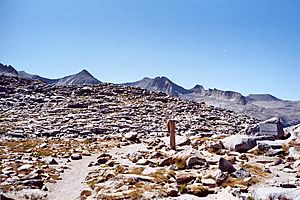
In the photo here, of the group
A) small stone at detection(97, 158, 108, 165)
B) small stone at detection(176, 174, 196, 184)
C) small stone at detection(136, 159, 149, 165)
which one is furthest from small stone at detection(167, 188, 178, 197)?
small stone at detection(97, 158, 108, 165)

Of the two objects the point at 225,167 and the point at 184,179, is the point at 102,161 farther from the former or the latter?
the point at 225,167

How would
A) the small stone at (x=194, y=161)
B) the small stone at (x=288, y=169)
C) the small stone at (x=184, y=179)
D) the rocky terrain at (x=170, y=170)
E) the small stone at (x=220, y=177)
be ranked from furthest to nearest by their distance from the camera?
1. the small stone at (x=194, y=161)
2. the small stone at (x=288, y=169)
3. the small stone at (x=184, y=179)
4. the small stone at (x=220, y=177)
5. the rocky terrain at (x=170, y=170)

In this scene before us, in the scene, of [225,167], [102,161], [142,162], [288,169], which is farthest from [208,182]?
[102,161]

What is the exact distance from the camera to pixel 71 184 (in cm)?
2834

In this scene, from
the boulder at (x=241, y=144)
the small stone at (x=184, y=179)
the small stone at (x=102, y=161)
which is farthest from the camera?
the boulder at (x=241, y=144)

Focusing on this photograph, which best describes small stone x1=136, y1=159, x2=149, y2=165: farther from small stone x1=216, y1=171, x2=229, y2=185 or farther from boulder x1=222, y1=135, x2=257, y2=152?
small stone x1=216, y1=171, x2=229, y2=185

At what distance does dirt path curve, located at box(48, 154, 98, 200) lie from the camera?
2423 cm

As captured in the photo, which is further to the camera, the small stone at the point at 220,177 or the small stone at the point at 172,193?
the small stone at the point at 220,177

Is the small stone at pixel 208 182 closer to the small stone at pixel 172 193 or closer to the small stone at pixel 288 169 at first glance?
the small stone at pixel 172 193

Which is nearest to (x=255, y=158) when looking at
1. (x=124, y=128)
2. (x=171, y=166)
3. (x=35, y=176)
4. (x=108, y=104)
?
(x=171, y=166)

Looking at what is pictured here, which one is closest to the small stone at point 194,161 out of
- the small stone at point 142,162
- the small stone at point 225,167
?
the small stone at point 225,167

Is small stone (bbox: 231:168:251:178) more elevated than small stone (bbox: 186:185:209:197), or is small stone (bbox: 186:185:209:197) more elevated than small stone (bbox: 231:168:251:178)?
small stone (bbox: 231:168:251:178)

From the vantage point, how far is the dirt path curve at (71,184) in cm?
2423

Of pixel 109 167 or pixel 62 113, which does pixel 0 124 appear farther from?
pixel 109 167
